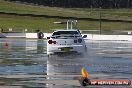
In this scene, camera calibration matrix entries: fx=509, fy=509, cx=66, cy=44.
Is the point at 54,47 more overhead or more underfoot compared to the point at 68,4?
more underfoot

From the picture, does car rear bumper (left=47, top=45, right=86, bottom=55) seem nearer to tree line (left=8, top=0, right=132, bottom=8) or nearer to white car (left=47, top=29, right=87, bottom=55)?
white car (left=47, top=29, right=87, bottom=55)

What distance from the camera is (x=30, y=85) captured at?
13016mm

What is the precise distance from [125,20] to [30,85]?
110 m

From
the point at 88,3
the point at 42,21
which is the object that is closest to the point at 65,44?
the point at 42,21

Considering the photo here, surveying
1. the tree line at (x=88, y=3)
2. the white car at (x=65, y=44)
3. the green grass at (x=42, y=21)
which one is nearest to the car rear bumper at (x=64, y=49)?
the white car at (x=65, y=44)

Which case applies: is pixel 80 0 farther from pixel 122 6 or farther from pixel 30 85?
pixel 30 85

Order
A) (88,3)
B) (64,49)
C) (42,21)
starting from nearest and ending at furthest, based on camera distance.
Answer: (64,49), (42,21), (88,3)

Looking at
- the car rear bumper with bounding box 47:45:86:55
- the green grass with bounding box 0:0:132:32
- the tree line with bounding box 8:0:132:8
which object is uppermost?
the tree line with bounding box 8:0:132:8

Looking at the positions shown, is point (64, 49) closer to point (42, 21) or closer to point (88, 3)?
point (42, 21)

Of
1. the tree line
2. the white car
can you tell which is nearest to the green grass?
the tree line

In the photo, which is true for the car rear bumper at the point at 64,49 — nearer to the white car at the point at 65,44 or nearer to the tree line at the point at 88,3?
the white car at the point at 65,44

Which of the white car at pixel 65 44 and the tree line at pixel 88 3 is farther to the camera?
the tree line at pixel 88 3

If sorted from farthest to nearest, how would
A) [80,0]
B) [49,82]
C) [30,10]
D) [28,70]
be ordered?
[80,0], [30,10], [28,70], [49,82]

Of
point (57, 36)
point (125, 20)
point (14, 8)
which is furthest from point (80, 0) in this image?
point (57, 36)
